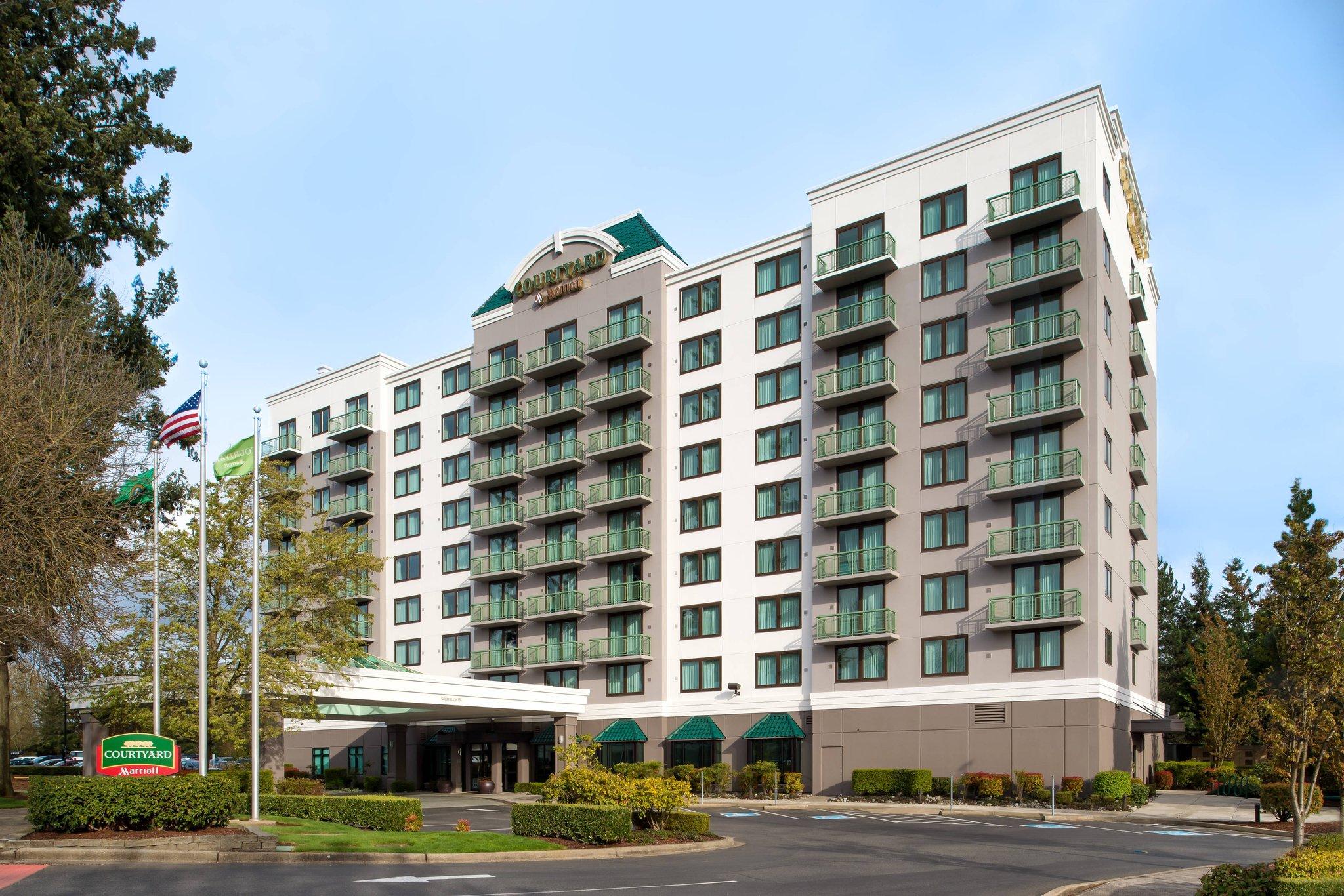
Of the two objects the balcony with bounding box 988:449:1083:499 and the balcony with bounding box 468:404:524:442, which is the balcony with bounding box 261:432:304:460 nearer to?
the balcony with bounding box 468:404:524:442

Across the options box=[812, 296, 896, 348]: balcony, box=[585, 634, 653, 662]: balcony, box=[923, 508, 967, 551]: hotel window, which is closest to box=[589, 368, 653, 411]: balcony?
box=[812, 296, 896, 348]: balcony

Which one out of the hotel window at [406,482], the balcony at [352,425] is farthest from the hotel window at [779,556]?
the balcony at [352,425]

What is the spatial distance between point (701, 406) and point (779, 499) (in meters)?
6.53

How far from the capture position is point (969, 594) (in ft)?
149

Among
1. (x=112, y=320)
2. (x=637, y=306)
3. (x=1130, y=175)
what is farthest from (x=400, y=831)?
(x=1130, y=175)

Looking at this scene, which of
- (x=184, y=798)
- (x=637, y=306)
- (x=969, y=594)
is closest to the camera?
(x=184, y=798)

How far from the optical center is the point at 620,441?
56750 millimetres

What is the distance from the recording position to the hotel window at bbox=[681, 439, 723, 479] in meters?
54.3

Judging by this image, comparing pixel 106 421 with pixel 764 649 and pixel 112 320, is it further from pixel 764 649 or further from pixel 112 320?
pixel 764 649

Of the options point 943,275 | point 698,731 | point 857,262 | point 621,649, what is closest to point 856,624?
point 698,731

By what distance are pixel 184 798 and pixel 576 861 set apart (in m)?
7.96

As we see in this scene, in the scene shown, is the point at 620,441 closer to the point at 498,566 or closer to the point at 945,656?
the point at 498,566

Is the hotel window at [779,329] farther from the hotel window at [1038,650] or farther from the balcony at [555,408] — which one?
the hotel window at [1038,650]

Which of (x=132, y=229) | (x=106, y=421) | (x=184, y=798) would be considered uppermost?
(x=132, y=229)
